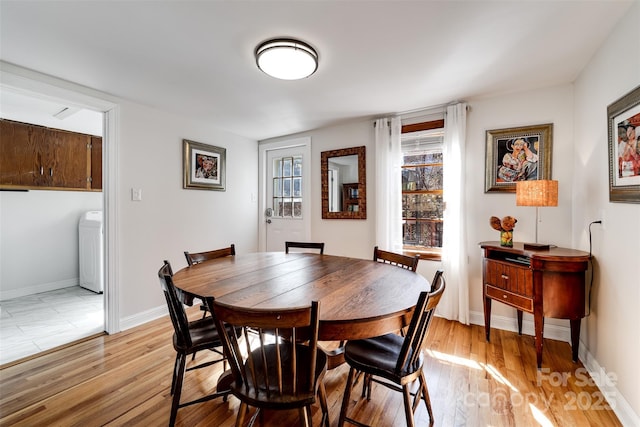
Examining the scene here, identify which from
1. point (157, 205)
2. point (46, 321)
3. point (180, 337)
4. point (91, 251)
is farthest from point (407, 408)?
point (91, 251)

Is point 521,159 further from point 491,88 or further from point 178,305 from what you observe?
point 178,305

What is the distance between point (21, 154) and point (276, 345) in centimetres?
424

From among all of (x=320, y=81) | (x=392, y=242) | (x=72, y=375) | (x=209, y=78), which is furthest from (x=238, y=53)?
(x=72, y=375)

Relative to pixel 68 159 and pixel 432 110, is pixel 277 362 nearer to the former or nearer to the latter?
pixel 432 110

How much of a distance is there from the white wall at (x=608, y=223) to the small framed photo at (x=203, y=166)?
3718 mm

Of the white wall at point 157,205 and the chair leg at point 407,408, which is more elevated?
the white wall at point 157,205

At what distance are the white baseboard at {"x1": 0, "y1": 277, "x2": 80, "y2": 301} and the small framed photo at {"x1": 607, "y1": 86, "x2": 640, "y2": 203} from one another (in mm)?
6023

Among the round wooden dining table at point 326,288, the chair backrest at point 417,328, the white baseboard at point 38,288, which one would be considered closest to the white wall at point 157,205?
the round wooden dining table at point 326,288

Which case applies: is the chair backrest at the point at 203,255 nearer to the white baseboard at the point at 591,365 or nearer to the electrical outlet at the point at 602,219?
the white baseboard at the point at 591,365

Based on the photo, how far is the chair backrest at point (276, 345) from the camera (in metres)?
0.99

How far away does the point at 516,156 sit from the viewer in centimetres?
258

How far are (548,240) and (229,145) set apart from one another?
3.80 metres

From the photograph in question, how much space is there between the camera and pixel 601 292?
6.15 ft

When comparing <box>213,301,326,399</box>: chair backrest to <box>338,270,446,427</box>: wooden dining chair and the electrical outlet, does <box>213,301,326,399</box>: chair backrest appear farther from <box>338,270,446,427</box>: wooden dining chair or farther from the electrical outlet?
the electrical outlet
